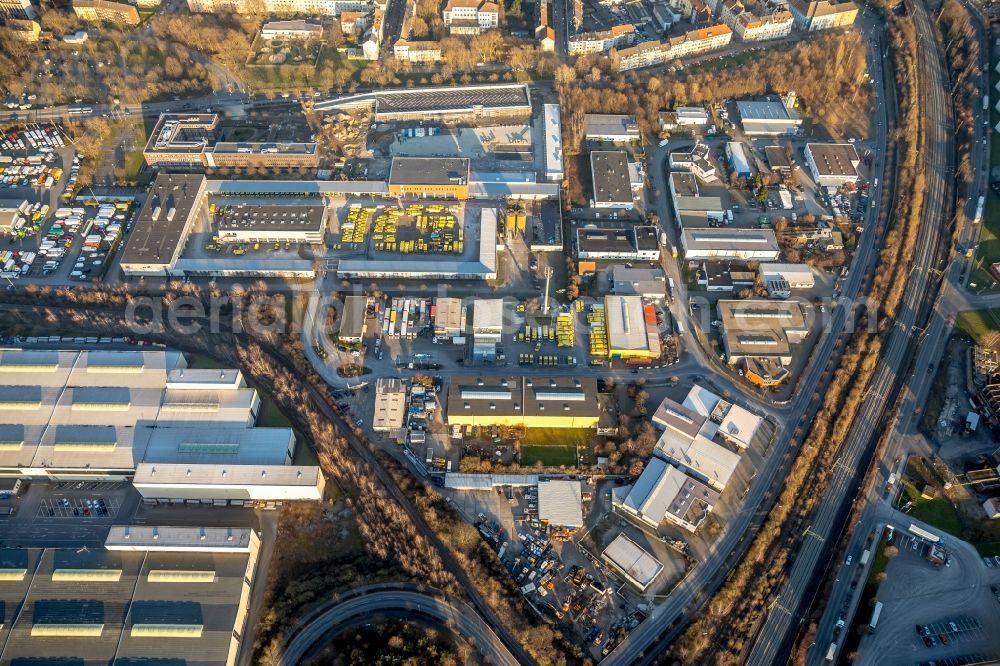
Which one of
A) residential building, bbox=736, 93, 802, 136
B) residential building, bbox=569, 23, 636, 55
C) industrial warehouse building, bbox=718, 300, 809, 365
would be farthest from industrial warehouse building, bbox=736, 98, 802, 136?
industrial warehouse building, bbox=718, 300, 809, 365

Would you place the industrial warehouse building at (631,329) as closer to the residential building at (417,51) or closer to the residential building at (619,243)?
the residential building at (619,243)

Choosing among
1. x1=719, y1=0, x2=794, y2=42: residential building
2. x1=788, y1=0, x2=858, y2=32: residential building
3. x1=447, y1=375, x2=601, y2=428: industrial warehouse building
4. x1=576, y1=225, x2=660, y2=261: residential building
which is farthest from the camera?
x1=788, y1=0, x2=858, y2=32: residential building

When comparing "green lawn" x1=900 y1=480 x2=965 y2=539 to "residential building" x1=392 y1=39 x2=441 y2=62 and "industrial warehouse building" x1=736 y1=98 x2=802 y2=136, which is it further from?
"residential building" x1=392 y1=39 x2=441 y2=62

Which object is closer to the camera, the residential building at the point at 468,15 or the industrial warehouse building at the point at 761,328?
the industrial warehouse building at the point at 761,328

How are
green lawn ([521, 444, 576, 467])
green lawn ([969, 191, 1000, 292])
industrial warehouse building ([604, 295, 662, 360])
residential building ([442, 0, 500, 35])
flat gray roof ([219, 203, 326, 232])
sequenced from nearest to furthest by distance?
green lawn ([521, 444, 576, 467]), industrial warehouse building ([604, 295, 662, 360]), green lawn ([969, 191, 1000, 292]), flat gray roof ([219, 203, 326, 232]), residential building ([442, 0, 500, 35])

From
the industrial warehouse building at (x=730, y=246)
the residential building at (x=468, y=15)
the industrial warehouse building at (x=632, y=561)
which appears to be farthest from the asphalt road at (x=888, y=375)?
the residential building at (x=468, y=15)

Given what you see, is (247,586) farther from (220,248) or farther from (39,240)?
(39,240)
